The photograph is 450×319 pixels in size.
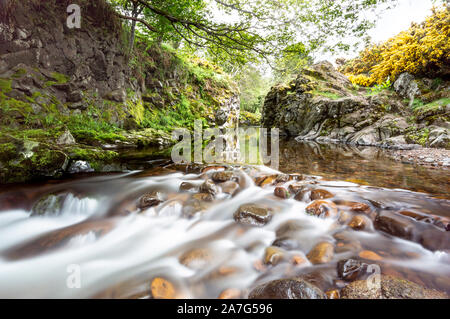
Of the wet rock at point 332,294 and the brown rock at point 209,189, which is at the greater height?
the brown rock at point 209,189

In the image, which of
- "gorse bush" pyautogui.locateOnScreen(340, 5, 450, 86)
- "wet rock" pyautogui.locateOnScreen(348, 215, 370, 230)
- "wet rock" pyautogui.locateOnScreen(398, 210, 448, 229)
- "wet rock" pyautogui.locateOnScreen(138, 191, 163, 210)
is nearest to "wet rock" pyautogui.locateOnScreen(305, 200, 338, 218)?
"wet rock" pyautogui.locateOnScreen(348, 215, 370, 230)

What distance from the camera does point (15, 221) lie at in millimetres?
2242

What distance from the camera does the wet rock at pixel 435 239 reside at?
65.8 inches

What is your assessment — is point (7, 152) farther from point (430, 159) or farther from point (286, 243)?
point (430, 159)

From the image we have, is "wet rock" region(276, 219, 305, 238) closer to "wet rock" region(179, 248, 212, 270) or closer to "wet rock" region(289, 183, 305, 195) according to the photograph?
"wet rock" region(289, 183, 305, 195)

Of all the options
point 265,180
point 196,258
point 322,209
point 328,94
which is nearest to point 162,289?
point 196,258

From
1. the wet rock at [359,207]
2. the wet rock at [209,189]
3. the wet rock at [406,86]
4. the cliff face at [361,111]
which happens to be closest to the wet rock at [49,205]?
the wet rock at [209,189]

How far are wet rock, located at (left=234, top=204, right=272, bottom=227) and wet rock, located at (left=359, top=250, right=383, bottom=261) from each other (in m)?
0.94

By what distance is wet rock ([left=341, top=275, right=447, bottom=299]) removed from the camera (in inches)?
46.2

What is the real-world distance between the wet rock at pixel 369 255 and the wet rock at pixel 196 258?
53.9 inches

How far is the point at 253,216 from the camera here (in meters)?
2.32

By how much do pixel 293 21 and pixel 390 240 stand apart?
643 centimetres

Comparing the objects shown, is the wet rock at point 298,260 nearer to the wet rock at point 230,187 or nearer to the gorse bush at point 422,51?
the wet rock at point 230,187
